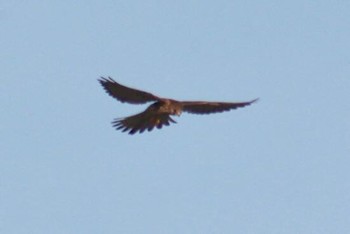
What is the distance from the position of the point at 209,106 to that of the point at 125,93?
1.57m

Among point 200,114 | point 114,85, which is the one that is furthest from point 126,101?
point 200,114

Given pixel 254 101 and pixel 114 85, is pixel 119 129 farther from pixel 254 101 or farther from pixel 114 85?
pixel 254 101

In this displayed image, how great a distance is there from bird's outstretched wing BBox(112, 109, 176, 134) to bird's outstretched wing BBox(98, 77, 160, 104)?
21 cm

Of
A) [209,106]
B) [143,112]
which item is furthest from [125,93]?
[209,106]

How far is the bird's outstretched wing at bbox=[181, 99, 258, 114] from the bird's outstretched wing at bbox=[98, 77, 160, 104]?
668mm

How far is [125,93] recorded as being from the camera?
1666cm

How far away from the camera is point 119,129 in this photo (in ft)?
54.7

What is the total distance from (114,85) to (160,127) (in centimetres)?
98

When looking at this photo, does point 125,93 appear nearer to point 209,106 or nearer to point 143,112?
point 143,112

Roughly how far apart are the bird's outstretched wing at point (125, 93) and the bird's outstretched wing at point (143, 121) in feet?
0.68

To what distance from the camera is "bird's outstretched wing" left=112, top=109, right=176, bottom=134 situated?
16.6 metres

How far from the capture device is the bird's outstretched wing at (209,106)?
17.1 metres

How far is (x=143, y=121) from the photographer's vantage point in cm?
1669

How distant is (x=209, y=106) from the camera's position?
17.4 meters
